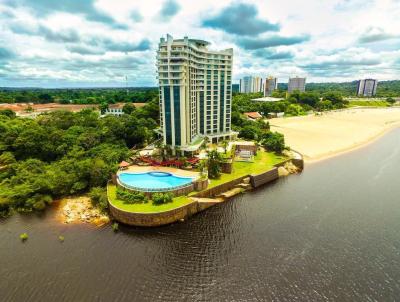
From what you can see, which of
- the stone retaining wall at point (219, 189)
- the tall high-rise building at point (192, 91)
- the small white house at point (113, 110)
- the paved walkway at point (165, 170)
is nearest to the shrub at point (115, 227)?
the stone retaining wall at point (219, 189)

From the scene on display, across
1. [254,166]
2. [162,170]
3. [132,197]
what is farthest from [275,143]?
[132,197]

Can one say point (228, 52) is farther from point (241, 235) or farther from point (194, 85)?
point (241, 235)

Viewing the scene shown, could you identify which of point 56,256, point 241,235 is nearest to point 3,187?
point 56,256

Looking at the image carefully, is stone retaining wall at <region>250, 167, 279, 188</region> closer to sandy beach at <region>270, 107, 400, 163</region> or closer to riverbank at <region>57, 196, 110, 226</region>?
sandy beach at <region>270, 107, 400, 163</region>

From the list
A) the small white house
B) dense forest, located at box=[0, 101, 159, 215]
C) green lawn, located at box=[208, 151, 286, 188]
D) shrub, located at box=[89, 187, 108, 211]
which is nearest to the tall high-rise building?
green lawn, located at box=[208, 151, 286, 188]

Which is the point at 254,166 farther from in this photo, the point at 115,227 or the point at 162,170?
the point at 115,227
